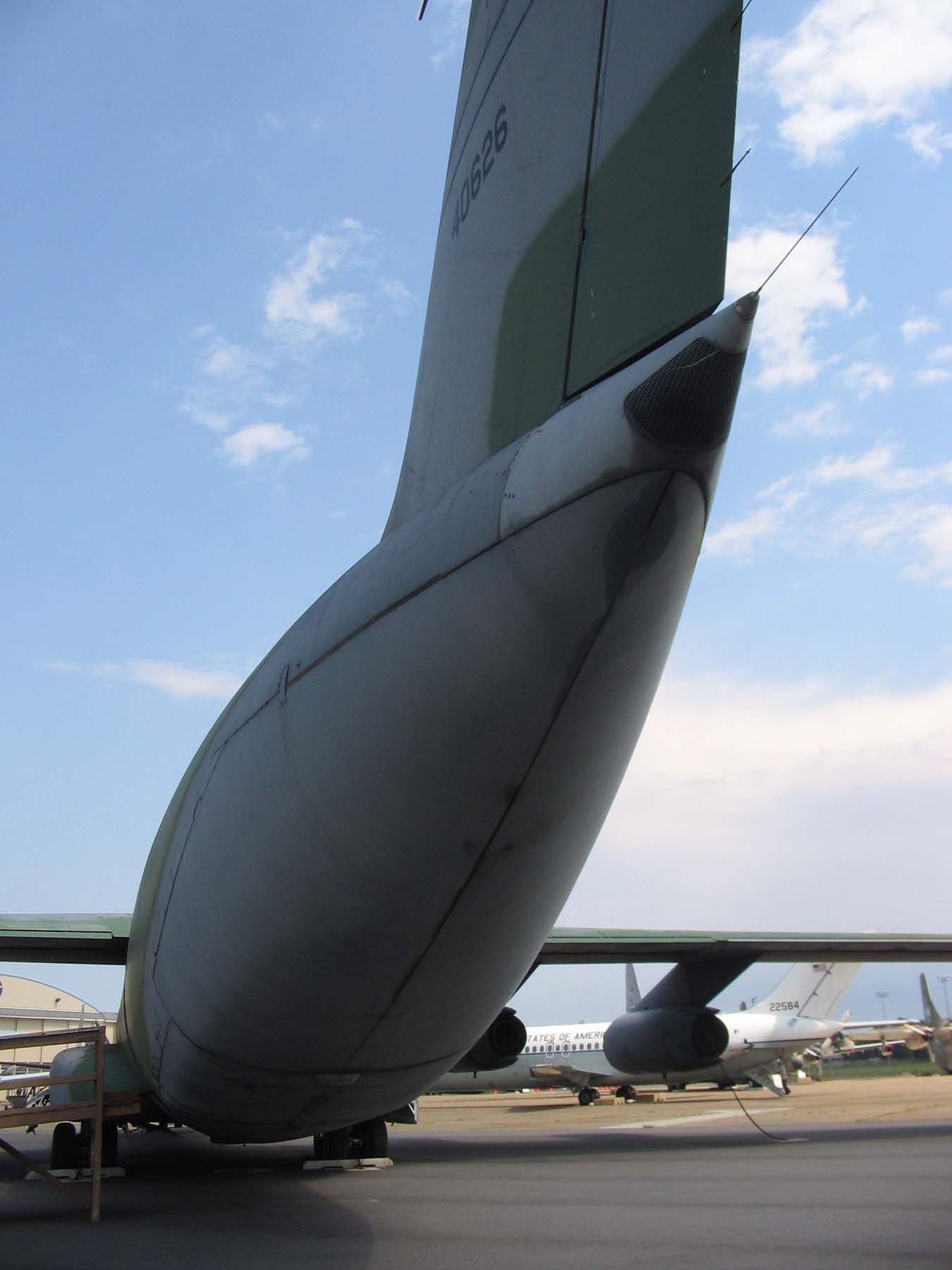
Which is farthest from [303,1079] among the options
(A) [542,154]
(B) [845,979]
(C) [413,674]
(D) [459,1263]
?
(B) [845,979]

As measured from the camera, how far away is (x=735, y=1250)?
4.13 metres

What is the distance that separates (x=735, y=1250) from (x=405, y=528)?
10.1 ft

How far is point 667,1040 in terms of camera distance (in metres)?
9.97


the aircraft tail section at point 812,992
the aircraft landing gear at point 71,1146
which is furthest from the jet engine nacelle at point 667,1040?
the aircraft tail section at point 812,992

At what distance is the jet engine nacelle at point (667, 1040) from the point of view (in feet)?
32.4

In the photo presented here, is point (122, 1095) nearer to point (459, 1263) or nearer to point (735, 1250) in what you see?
point (459, 1263)

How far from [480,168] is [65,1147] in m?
7.62

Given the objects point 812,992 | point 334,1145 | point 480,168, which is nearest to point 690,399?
point 480,168

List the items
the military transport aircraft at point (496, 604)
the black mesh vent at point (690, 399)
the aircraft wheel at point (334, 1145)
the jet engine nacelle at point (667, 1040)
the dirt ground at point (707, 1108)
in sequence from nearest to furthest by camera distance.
Result: 1. the black mesh vent at point (690, 399)
2. the military transport aircraft at point (496, 604)
3. the aircraft wheel at point (334, 1145)
4. the jet engine nacelle at point (667, 1040)
5. the dirt ground at point (707, 1108)

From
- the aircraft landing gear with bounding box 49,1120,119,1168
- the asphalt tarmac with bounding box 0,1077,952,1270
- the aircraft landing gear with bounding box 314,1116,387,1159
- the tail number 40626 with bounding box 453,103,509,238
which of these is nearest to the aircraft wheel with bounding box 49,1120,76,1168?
the aircraft landing gear with bounding box 49,1120,119,1168

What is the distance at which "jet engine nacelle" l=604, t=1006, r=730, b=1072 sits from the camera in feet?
32.4

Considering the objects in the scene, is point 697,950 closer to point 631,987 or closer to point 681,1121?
point 681,1121

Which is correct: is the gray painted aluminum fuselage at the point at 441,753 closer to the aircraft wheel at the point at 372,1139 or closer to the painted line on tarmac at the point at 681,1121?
the aircraft wheel at the point at 372,1139

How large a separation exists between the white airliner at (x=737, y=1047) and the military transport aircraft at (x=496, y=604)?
2057 centimetres
